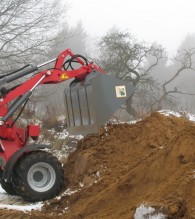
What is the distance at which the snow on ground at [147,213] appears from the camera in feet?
13.6

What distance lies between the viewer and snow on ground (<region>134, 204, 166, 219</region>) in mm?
4134

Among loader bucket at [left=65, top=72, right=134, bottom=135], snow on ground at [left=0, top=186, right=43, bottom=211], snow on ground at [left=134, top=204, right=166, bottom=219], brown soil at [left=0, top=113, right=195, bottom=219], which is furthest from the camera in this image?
loader bucket at [left=65, top=72, right=134, bottom=135]

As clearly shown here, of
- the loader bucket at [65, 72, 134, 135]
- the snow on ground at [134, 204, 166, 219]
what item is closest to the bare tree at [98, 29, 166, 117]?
the loader bucket at [65, 72, 134, 135]

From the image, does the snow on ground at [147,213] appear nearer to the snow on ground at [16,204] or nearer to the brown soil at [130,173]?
the brown soil at [130,173]

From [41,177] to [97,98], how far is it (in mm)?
1747

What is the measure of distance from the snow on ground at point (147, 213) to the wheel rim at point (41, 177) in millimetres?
3232

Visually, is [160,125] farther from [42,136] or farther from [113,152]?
[42,136]

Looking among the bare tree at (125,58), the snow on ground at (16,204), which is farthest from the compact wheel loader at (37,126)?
the bare tree at (125,58)

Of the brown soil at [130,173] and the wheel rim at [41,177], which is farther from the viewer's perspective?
the wheel rim at [41,177]

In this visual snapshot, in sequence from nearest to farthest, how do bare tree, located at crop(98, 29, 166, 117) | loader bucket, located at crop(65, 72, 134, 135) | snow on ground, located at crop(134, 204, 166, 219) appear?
1. snow on ground, located at crop(134, 204, 166, 219)
2. loader bucket, located at crop(65, 72, 134, 135)
3. bare tree, located at crop(98, 29, 166, 117)

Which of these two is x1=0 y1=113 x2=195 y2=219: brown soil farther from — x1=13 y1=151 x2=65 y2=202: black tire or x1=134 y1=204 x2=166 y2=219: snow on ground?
x1=13 y1=151 x2=65 y2=202: black tire

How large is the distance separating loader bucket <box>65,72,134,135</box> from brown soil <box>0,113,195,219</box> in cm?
33

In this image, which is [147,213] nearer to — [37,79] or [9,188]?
[37,79]

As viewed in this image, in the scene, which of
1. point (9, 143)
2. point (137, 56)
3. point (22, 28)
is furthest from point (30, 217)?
point (22, 28)
